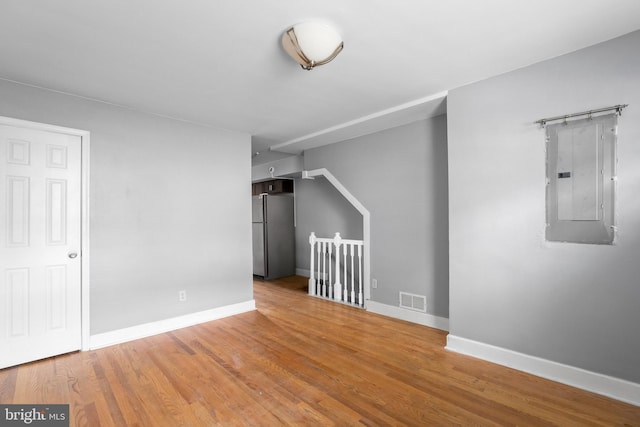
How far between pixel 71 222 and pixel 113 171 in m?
0.61

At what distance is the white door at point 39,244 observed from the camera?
2465 millimetres

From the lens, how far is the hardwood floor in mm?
1813

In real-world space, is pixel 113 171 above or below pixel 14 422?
above

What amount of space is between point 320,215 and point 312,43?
3.94 metres

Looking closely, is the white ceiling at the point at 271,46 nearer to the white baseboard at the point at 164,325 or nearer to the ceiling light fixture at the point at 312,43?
the ceiling light fixture at the point at 312,43

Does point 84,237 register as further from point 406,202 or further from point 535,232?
point 535,232

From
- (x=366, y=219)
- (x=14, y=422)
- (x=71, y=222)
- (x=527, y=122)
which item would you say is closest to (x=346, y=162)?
(x=366, y=219)

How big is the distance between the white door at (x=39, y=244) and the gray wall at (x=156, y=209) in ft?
0.51

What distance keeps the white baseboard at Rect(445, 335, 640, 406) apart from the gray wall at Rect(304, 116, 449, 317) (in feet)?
2.07

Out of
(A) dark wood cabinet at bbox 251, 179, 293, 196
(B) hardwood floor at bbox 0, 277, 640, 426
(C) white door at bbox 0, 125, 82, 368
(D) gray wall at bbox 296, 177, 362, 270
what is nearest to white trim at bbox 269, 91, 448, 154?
(D) gray wall at bbox 296, 177, 362, 270

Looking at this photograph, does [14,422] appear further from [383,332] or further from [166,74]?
[383,332]

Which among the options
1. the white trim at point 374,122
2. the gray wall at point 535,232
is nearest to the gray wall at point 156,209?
the white trim at point 374,122

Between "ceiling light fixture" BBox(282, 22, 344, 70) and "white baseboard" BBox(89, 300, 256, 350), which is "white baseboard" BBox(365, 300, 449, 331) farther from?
"ceiling light fixture" BBox(282, 22, 344, 70)

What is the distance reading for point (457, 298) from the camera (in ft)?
8.97
